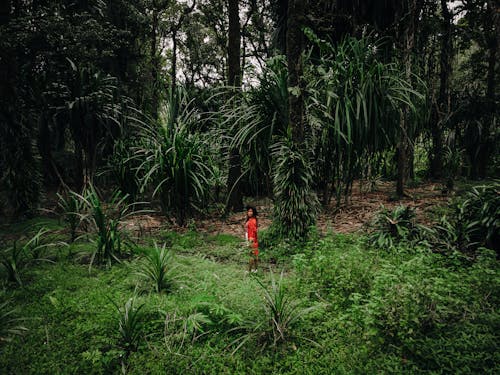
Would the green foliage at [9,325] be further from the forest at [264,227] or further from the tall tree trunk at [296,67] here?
the tall tree trunk at [296,67]

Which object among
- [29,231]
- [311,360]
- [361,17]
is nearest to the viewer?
[311,360]

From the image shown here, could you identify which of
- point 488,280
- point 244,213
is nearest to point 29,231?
point 244,213

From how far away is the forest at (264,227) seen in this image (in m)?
2.44

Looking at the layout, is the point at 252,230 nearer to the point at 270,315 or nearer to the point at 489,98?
the point at 270,315

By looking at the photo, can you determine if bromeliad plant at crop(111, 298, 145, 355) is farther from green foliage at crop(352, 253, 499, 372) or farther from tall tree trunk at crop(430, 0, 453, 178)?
tall tree trunk at crop(430, 0, 453, 178)

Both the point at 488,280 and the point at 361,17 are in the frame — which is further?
the point at 361,17

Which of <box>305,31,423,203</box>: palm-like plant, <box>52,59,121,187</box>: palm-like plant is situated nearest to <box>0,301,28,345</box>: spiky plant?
<box>52,59,121,187</box>: palm-like plant

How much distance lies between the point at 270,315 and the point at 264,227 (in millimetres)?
3077

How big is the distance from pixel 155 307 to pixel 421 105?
5.15m

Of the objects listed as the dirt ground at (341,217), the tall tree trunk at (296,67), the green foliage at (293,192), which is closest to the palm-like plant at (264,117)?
the tall tree trunk at (296,67)

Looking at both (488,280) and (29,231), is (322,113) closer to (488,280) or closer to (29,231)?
(488,280)

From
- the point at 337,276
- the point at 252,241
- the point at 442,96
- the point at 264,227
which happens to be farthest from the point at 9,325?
the point at 442,96

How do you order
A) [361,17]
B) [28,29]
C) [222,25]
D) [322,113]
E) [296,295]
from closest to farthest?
[296,295]
[322,113]
[28,29]
[361,17]
[222,25]

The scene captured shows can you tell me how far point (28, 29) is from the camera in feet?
21.0
